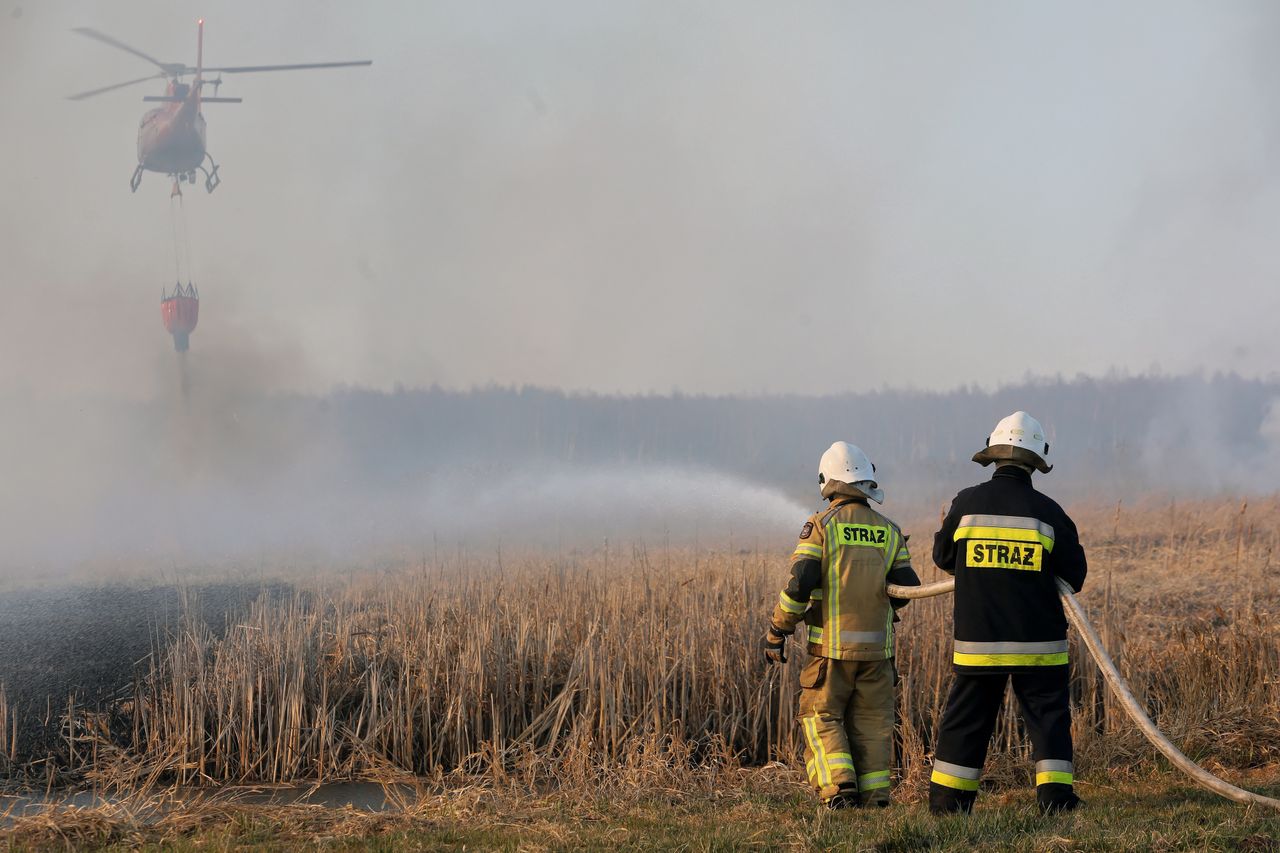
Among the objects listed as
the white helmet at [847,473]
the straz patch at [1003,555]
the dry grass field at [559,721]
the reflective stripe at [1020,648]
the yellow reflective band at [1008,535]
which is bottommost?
the dry grass field at [559,721]

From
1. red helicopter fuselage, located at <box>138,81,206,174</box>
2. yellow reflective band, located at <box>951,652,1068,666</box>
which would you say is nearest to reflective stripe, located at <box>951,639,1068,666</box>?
yellow reflective band, located at <box>951,652,1068,666</box>

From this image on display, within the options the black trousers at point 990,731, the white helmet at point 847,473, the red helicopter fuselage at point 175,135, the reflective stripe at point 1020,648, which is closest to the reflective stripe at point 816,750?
the black trousers at point 990,731

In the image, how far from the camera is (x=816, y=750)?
7.10 meters

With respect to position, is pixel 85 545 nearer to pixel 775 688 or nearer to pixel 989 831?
pixel 775 688

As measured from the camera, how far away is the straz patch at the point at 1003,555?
636cm

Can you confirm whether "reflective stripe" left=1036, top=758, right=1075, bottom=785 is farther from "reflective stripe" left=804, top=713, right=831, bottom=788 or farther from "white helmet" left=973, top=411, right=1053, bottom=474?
"white helmet" left=973, top=411, right=1053, bottom=474

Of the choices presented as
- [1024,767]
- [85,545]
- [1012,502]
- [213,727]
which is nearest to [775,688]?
[1024,767]

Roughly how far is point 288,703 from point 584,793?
10.4ft

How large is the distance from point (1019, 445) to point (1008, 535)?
1.78 ft

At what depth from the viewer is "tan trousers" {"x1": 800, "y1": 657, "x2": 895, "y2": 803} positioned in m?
7.04

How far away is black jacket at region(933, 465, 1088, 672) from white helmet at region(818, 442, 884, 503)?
2.79ft

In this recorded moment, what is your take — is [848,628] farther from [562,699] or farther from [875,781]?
[562,699]

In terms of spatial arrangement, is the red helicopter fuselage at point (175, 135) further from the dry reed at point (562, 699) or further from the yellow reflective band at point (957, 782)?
the yellow reflective band at point (957, 782)

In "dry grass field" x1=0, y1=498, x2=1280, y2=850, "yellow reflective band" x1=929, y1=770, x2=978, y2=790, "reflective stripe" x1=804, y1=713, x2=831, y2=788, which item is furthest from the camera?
"reflective stripe" x1=804, y1=713, x2=831, y2=788
